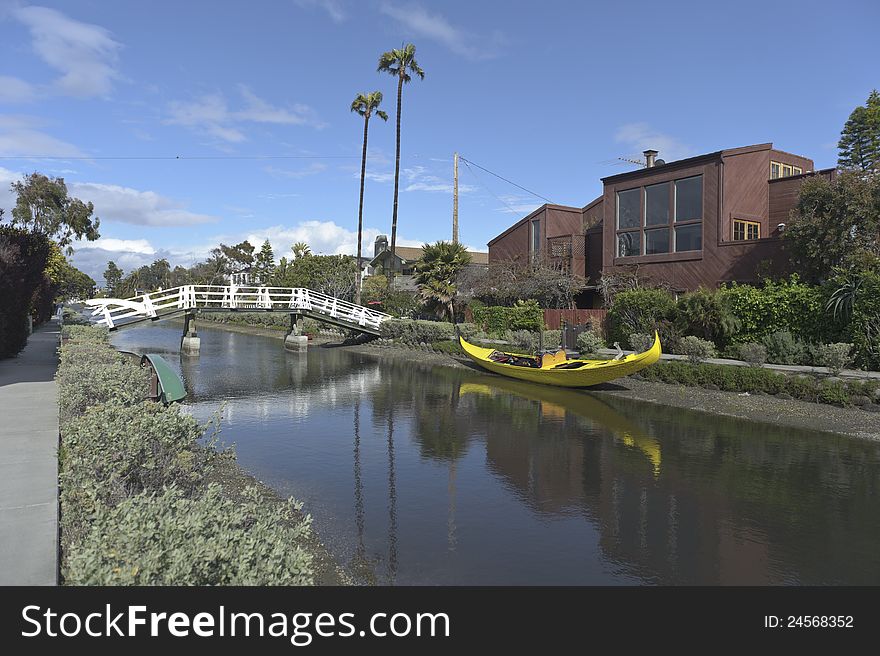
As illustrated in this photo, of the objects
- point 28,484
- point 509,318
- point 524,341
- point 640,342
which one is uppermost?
point 509,318

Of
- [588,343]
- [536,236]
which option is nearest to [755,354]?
[588,343]

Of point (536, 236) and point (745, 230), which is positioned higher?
point (536, 236)

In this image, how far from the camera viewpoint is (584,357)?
1038 inches

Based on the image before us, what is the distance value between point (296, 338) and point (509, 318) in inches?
532

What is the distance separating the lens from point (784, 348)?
71.0 feet

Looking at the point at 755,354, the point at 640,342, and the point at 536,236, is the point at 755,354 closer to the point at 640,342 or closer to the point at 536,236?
the point at 640,342

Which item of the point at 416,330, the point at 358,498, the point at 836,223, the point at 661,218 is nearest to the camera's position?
the point at 358,498

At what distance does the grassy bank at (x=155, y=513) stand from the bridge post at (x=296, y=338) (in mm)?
28516

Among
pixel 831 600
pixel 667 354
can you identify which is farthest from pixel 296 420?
pixel 667 354

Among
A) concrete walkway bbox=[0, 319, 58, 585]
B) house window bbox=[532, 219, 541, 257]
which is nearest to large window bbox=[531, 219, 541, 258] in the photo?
house window bbox=[532, 219, 541, 257]

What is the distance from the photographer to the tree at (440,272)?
3716cm

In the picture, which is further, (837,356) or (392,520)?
(837,356)

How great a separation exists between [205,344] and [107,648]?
43413mm

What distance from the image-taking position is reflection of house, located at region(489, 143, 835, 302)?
88.2 ft
